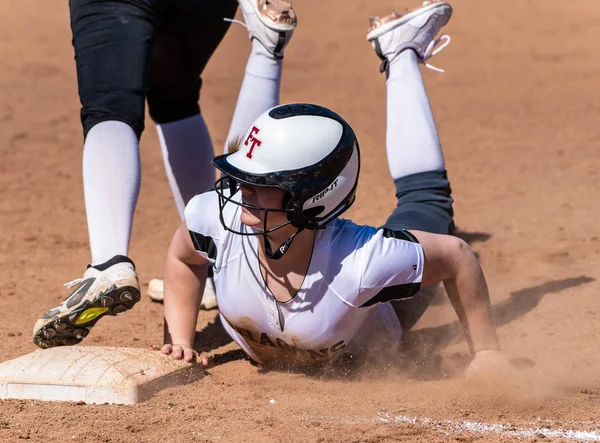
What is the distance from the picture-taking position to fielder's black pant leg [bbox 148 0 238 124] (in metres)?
4.58

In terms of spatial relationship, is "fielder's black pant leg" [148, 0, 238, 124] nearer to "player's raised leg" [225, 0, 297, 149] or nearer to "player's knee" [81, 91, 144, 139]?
"player's raised leg" [225, 0, 297, 149]

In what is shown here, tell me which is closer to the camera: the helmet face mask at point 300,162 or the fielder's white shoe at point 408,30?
the helmet face mask at point 300,162

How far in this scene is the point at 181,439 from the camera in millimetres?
2906

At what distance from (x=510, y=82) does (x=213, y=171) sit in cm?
621

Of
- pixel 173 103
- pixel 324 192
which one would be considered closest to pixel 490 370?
pixel 324 192

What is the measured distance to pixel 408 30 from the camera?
178 inches

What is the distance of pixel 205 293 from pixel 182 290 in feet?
4.10

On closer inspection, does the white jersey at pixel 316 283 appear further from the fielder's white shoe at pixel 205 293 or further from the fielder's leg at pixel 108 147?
the fielder's white shoe at pixel 205 293

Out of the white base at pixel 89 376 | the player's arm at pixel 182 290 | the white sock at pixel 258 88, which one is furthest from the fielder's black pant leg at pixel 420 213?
the white base at pixel 89 376

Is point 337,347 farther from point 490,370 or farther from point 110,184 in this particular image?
point 110,184

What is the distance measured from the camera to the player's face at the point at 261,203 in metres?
3.26

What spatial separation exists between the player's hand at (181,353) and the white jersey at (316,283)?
179mm

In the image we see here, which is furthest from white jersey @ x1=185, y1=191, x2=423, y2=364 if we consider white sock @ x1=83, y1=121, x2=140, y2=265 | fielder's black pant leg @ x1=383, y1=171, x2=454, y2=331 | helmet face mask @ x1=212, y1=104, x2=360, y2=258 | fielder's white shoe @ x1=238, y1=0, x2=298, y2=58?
fielder's white shoe @ x1=238, y1=0, x2=298, y2=58

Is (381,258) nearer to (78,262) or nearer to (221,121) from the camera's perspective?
(78,262)
